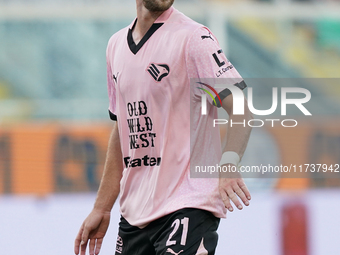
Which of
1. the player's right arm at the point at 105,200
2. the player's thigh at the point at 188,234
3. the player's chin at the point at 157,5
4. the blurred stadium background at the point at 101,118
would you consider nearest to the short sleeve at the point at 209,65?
the player's chin at the point at 157,5

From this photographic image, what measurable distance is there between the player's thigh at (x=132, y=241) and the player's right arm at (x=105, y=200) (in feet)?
0.75

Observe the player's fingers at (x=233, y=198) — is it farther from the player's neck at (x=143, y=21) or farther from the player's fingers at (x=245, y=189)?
the player's neck at (x=143, y=21)

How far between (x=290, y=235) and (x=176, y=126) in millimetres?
2682

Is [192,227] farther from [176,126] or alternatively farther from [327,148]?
[327,148]

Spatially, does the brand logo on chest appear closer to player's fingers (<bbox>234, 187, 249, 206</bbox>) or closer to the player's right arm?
the player's right arm

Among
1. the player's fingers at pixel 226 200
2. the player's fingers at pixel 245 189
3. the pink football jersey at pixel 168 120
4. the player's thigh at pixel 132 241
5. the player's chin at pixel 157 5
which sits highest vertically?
the player's chin at pixel 157 5

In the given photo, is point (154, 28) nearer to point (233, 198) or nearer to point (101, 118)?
point (233, 198)

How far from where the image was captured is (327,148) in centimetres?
805

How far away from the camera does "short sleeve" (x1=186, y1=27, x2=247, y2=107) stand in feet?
7.31

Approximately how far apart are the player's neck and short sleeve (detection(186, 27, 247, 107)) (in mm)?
310

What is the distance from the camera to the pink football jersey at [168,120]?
89.0 inches

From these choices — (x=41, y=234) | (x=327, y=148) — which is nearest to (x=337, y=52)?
(x=327, y=148)

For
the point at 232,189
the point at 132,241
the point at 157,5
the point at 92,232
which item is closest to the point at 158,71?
the point at 157,5

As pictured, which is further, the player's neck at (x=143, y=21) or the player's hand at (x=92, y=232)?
the player's hand at (x=92, y=232)
